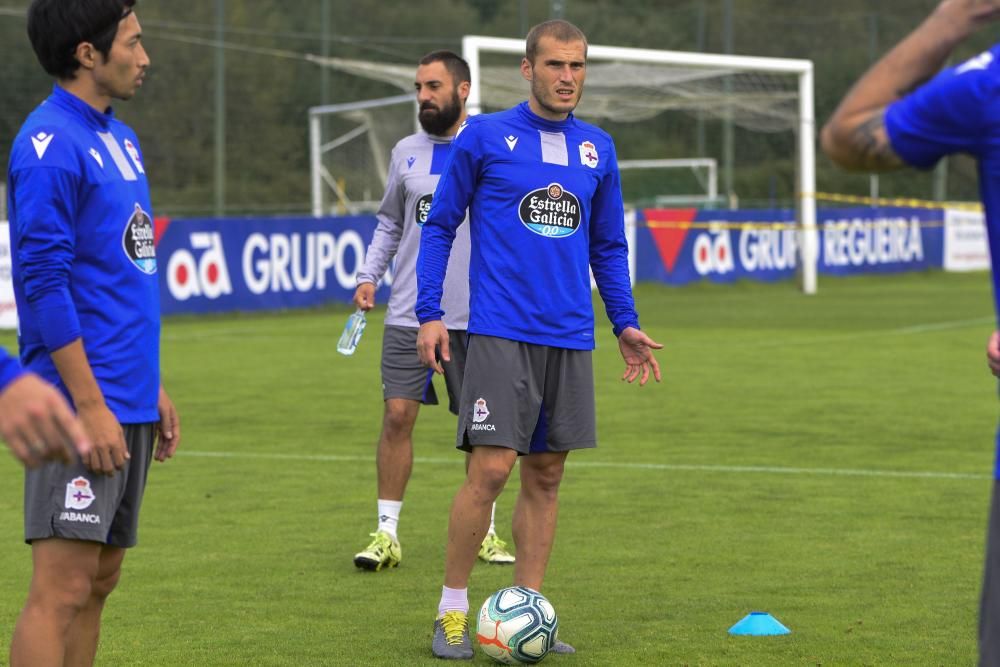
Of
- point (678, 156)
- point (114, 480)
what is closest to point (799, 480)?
point (114, 480)

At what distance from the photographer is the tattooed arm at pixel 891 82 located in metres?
3.22

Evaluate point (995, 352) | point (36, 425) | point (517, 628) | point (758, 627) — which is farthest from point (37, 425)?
point (758, 627)

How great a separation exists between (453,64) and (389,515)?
2.02 metres

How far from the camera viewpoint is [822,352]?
17.8 metres

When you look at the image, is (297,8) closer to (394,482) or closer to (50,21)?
(394,482)

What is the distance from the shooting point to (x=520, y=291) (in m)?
5.78

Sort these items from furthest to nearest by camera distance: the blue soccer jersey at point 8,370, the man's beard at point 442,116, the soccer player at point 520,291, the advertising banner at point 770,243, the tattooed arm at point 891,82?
the advertising banner at point 770,243 < the man's beard at point 442,116 < the soccer player at point 520,291 < the tattooed arm at point 891,82 < the blue soccer jersey at point 8,370

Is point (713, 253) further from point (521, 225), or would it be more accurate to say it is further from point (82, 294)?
point (82, 294)

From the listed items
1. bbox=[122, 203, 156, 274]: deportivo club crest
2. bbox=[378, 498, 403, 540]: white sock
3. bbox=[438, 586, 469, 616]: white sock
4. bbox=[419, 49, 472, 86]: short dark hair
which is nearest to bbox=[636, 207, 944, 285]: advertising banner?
bbox=[419, 49, 472, 86]: short dark hair

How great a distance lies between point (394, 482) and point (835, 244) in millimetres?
27232

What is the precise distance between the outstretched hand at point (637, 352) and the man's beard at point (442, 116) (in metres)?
1.80

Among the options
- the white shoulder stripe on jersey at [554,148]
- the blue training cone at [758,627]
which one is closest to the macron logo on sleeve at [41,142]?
the white shoulder stripe on jersey at [554,148]

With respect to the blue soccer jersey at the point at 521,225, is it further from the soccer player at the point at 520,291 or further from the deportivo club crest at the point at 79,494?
the deportivo club crest at the point at 79,494

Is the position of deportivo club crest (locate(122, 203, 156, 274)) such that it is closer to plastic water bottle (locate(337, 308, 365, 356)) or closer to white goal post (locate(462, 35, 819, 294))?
plastic water bottle (locate(337, 308, 365, 356))
